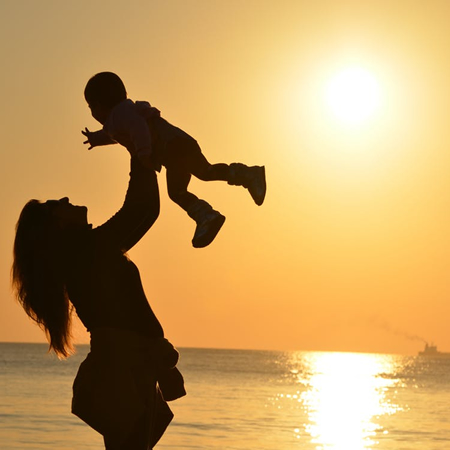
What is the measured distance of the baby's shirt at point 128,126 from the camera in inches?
179

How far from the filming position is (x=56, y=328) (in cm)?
441

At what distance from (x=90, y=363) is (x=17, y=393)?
41.4 metres

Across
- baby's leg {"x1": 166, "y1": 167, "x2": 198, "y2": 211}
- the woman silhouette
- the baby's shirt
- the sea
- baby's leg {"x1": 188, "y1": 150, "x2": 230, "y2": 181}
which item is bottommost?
the sea

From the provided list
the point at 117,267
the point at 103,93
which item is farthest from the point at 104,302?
the point at 103,93

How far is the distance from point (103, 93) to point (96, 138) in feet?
1.85

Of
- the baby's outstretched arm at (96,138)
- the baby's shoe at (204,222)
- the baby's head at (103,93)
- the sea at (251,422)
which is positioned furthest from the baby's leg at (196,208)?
the sea at (251,422)

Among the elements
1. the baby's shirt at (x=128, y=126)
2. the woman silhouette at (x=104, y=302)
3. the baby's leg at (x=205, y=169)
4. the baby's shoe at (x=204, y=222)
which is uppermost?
the baby's shirt at (x=128, y=126)

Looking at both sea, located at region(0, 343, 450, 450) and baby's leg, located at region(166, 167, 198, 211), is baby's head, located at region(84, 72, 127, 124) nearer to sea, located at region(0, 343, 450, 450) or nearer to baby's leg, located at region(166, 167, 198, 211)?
baby's leg, located at region(166, 167, 198, 211)

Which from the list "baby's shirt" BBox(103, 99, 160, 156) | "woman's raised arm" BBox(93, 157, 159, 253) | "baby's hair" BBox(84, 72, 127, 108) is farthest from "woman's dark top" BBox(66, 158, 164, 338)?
"baby's hair" BBox(84, 72, 127, 108)

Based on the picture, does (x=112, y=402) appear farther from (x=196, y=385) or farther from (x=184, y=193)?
(x=196, y=385)

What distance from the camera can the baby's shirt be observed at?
4559 millimetres

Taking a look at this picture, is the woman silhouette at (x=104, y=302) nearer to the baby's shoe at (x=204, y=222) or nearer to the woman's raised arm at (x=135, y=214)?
the woman's raised arm at (x=135, y=214)

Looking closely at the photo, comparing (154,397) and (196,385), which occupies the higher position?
(154,397)

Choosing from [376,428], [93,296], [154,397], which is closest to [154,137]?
[93,296]
